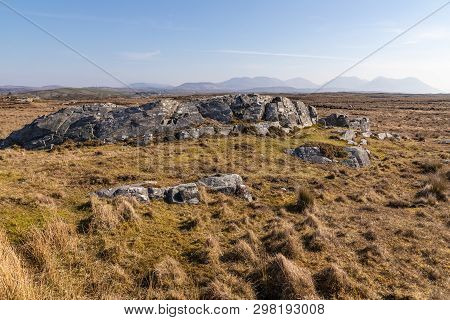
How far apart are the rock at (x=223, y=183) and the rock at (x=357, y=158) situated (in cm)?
1038

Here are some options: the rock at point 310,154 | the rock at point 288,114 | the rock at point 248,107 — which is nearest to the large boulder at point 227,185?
the rock at point 310,154

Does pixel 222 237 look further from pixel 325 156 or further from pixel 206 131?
pixel 206 131

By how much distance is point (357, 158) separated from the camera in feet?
83.5

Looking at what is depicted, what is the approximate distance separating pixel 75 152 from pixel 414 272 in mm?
23380

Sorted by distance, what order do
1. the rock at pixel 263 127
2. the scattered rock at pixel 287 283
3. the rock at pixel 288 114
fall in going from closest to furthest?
the scattered rock at pixel 287 283 → the rock at pixel 263 127 → the rock at pixel 288 114

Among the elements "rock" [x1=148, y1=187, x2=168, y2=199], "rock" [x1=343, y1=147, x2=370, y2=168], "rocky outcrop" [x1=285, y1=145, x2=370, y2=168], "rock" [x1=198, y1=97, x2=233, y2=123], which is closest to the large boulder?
"rock" [x1=148, y1=187, x2=168, y2=199]

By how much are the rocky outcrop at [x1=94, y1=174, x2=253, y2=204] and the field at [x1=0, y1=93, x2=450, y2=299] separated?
50cm

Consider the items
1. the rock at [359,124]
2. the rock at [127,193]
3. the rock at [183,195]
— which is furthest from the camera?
the rock at [359,124]

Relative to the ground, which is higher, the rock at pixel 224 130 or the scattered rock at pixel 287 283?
the rock at pixel 224 130

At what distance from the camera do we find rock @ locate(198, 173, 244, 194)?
17.0 m

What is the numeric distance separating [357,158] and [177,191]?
15.1 m

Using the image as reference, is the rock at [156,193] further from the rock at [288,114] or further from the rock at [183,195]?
the rock at [288,114]

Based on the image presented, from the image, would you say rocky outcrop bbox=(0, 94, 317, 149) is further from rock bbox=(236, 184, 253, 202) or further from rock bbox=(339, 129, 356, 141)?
rock bbox=(236, 184, 253, 202)

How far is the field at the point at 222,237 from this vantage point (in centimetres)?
885
